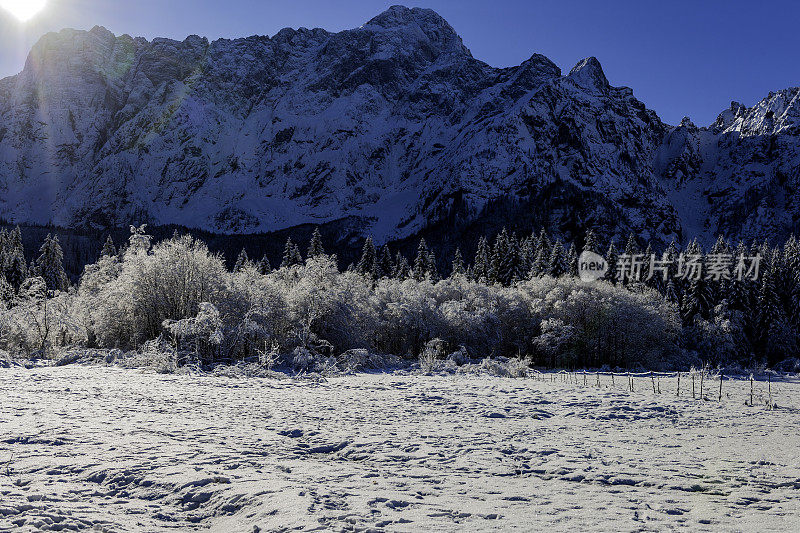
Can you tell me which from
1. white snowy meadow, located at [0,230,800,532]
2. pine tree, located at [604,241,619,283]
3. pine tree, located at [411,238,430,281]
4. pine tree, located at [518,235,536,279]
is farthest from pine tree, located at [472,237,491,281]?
white snowy meadow, located at [0,230,800,532]

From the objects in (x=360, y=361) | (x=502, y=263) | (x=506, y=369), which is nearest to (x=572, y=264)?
(x=502, y=263)

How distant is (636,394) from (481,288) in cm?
3043

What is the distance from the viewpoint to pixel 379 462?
9.34 meters

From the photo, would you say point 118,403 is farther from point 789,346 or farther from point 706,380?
point 789,346

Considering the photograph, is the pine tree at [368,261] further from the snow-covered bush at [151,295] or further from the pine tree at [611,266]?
the snow-covered bush at [151,295]

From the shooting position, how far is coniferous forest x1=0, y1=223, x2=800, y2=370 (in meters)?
28.0

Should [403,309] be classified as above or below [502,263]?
below

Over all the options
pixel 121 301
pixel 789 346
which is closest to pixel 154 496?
pixel 121 301

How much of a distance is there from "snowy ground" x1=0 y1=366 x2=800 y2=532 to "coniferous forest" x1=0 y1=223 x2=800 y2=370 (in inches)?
391

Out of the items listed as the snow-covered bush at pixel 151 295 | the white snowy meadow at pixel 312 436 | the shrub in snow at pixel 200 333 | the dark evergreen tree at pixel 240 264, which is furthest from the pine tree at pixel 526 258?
the shrub in snow at pixel 200 333

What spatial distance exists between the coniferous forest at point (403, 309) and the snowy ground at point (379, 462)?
9.93 metres

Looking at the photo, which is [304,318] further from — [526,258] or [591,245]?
[591,245]

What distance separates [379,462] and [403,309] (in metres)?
31.3

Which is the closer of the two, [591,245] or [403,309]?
[403,309]
